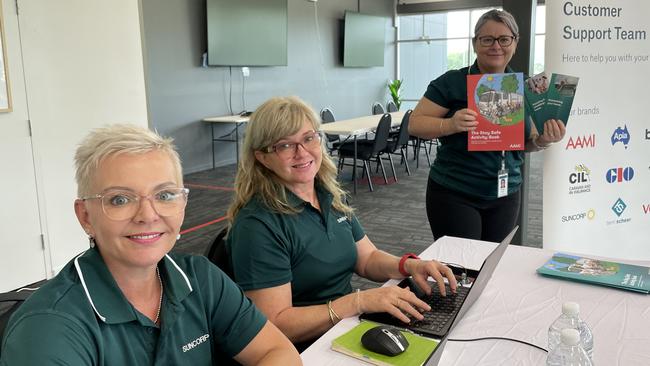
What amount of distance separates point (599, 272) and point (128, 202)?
4.80ft

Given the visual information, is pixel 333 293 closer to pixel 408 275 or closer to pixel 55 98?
pixel 408 275

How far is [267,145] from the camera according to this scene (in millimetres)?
1652

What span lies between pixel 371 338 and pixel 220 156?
7.17 meters

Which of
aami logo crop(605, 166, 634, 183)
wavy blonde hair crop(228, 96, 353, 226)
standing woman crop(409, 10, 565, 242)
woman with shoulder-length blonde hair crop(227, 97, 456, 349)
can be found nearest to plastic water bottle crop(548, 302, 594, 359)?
woman with shoulder-length blonde hair crop(227, 97, 456, 349)

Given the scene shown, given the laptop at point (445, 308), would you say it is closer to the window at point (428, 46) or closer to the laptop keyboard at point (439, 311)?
the laptop keyboard at point (439, 311)

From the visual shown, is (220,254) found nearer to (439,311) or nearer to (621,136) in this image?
(439,311)

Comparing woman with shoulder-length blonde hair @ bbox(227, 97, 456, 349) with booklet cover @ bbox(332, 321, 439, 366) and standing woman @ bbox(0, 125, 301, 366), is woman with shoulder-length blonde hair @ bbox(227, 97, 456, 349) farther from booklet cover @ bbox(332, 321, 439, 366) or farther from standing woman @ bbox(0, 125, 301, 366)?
standing woman @ bbox(0, 125, 301, 366)

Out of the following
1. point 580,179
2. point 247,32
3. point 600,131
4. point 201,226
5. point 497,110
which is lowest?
point 201,226

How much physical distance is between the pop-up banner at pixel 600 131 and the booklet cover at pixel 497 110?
22.1 inches

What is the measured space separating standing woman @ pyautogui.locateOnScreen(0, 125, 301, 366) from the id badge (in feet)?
4.68

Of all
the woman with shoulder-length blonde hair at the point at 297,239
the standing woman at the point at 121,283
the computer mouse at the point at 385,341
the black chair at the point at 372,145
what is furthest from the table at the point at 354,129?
the standing woman at the point at 121,283

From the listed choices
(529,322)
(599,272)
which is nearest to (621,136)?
(599,272)

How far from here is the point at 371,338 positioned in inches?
49.3

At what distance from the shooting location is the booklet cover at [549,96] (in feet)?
7.75
